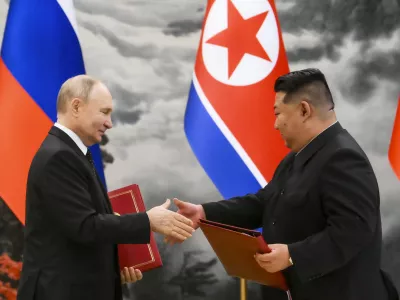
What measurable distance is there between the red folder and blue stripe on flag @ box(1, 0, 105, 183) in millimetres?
737

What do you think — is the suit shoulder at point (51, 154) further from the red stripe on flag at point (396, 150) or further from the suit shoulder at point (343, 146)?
the red stripe on flag at point (396, 150)

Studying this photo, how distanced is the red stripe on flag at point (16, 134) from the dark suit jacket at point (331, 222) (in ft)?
4.31

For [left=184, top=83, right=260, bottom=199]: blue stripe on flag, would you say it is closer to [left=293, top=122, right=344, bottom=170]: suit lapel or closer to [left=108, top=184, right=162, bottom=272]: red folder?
[left=108, top=184, right=162, bottom=272]: red folder

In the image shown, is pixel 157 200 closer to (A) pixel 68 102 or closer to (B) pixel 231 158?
(B) pixel 231 158

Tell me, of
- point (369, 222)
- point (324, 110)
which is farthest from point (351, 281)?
point (324, 110)

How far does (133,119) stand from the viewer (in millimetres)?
3559

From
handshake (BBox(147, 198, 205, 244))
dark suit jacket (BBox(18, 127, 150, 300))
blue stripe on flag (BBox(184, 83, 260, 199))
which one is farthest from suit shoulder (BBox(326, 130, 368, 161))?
blue stripe on flag (BBox(184, 83, 260, 199))

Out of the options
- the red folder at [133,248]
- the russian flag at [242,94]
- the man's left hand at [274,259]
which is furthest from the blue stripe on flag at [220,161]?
the man's left hand at [274,259]

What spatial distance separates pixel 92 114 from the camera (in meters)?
1.95

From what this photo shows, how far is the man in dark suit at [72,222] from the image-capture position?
69.7 inches

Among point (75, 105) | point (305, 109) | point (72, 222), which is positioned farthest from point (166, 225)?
point (305, 109)

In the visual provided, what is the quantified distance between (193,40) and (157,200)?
114 centimetres

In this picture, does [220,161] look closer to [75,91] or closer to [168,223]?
[168,223]

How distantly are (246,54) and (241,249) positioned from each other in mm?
1323
